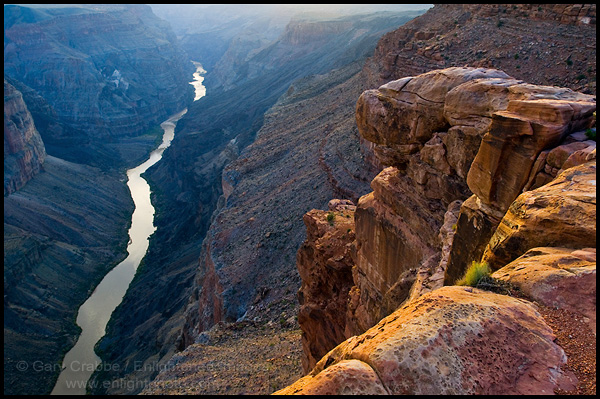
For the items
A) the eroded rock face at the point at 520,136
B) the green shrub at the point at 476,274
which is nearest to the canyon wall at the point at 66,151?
the green shrub at the point at 476,274

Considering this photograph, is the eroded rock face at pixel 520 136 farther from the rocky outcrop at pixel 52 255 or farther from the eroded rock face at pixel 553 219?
the rocky outcrop at pixel 52 255

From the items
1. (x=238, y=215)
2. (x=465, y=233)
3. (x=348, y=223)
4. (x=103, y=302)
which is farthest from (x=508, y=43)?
(x=103, y=302)

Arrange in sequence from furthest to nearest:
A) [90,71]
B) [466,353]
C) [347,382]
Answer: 1. [90,71]
2. [466,353]
3. [347,382]

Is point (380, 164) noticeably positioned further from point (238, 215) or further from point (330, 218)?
point (238, 215)

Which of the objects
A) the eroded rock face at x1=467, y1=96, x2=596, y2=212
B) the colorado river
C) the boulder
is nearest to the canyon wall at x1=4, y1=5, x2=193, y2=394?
the colorado river

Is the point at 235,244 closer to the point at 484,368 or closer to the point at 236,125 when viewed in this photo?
the point at 484,368

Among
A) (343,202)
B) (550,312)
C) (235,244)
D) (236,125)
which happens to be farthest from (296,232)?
(236,125)

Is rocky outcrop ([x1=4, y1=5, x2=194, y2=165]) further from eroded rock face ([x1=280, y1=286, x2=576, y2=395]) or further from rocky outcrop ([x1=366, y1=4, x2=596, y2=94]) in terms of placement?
eroded rock face ([x1=280, y1=286, x2=576, y2=395])
